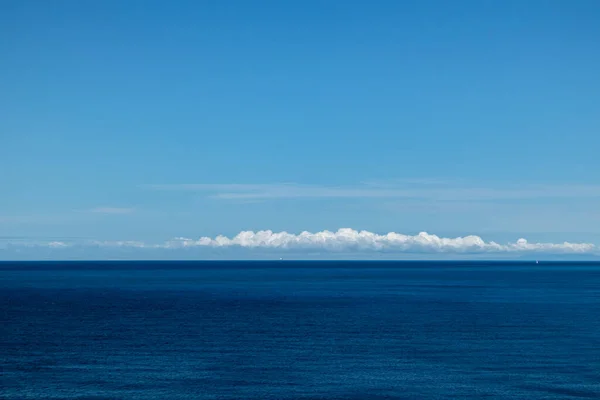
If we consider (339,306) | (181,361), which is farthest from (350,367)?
(339,306)

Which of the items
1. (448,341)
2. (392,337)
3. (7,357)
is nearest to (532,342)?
(448,341)

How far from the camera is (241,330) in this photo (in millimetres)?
104250

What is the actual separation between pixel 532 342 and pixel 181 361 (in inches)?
1927

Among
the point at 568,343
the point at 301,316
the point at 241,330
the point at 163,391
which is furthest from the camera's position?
the point at 301,316

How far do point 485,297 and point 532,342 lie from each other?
8806 cm

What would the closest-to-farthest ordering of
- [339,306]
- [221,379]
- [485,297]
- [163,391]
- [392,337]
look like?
[163,391]
[221,379]
[392,337]
[339,306]
[485,297]

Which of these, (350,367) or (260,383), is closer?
(260,383)

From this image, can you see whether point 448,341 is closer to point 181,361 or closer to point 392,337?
point 392,337

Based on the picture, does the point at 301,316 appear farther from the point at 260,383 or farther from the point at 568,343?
the point at 260,383

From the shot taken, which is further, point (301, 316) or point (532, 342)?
Answer: point (301, 316)

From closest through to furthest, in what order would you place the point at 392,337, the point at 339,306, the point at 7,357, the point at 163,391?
the point at 163,391 → the point at 7,357 → the point at 392,337 → the point at 339,306

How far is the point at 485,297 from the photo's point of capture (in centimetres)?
17900

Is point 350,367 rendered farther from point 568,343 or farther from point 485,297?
point 485,297

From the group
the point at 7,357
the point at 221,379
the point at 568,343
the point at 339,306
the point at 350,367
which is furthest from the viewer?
the point at 339,306
